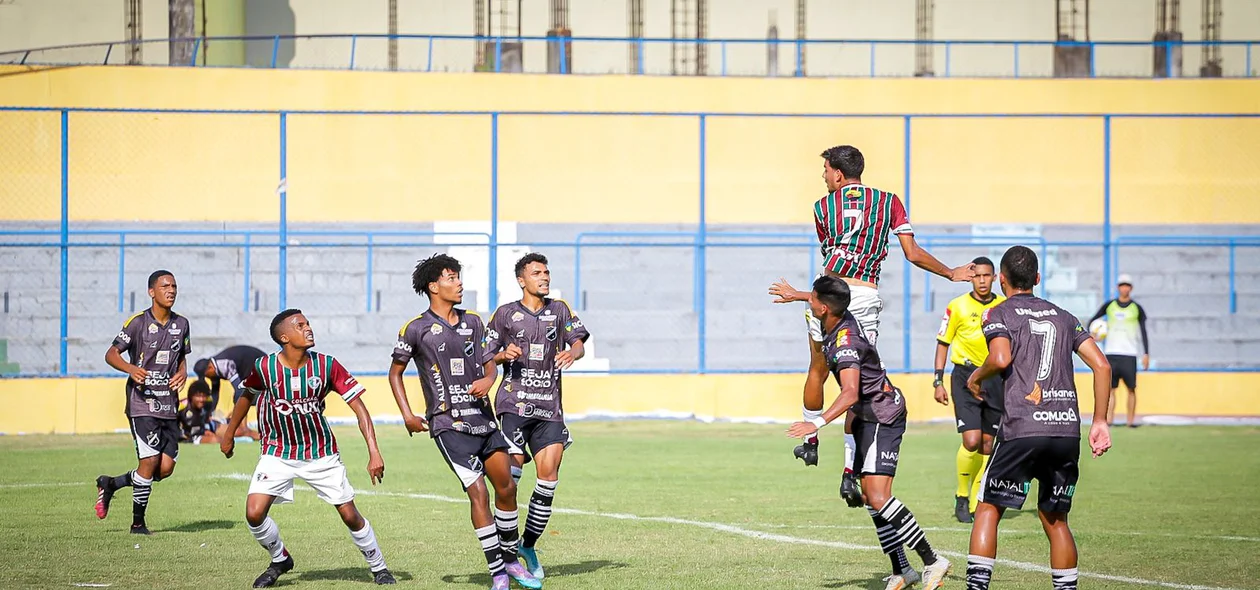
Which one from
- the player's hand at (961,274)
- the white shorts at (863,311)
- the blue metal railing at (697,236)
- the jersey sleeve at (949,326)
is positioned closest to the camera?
the white shorts at (863,311)

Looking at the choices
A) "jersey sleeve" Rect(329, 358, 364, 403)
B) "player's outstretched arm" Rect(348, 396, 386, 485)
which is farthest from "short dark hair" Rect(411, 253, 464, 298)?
"player's outstretched arm" Rect(348, 396, 386, 485)

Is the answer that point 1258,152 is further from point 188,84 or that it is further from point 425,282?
point 425,282

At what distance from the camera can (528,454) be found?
9148 mm

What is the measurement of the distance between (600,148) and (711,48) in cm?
485

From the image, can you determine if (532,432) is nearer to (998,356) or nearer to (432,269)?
(432,269)

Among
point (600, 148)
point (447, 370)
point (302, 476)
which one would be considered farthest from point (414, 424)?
point (600, 148)

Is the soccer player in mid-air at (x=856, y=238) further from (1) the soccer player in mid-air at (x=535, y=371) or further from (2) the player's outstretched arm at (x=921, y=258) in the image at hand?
(1) the soccer player in mid-air at (x=535, y=371)

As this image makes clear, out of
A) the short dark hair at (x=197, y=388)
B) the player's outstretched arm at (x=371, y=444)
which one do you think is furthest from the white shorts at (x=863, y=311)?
the short dark hair at (x=197, y=388)

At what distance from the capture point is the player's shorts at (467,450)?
823 cm

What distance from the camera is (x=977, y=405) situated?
37.5ft

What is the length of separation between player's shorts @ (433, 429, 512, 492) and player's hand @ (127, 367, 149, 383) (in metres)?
3.72

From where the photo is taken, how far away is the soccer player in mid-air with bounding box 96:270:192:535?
10.9 metres

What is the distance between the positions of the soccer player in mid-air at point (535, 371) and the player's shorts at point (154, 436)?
3.53m

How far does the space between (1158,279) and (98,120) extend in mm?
21787
